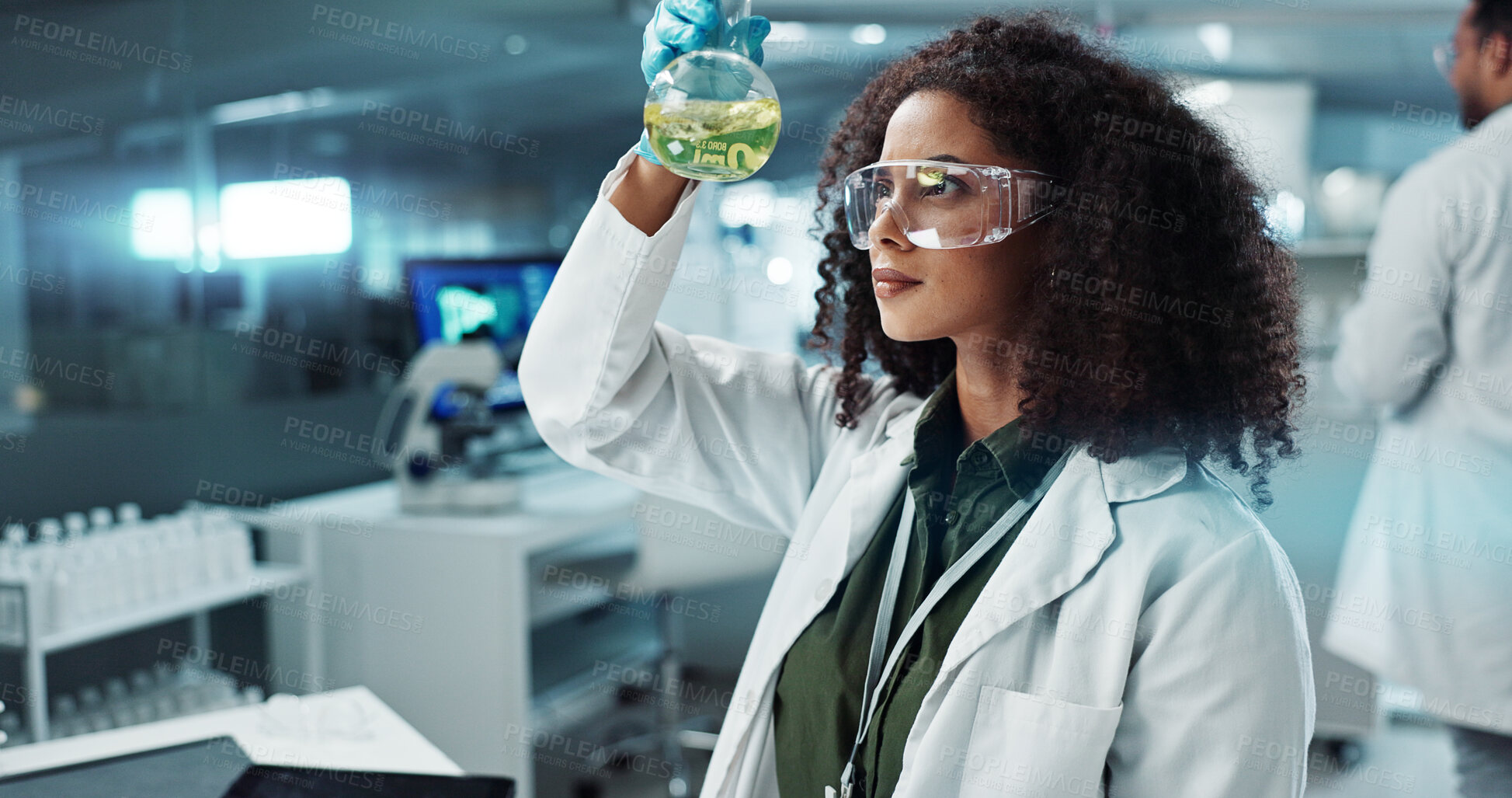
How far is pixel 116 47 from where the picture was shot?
256 centimetres

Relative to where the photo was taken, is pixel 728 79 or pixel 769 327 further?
pixel 769 327

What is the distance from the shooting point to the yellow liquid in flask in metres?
1.06

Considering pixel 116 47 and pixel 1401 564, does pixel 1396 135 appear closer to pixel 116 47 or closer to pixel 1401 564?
pixel 1401 564

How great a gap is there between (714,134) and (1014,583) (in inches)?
22.6

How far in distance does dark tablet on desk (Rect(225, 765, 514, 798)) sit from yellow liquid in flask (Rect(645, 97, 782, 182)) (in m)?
0.82

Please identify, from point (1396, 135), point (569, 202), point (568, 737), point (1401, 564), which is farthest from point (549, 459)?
point (1396, 135)

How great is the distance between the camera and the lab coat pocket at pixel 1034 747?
3.45ft

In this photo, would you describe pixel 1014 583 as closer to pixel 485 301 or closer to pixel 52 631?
pixel 52 631

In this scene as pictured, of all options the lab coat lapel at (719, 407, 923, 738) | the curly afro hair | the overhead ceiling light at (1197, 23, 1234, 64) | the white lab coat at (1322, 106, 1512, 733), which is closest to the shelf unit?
the lab coat lapel at (719, 407, 923, 738)

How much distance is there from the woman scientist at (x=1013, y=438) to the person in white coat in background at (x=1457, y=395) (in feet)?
3.80

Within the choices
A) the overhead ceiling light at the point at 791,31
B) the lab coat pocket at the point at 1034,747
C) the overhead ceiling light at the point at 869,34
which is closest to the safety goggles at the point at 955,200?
the lab coat pocket at the point at 1034,747

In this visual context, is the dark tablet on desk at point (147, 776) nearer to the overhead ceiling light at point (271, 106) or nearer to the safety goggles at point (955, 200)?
the safety goggles at point (955, 200)

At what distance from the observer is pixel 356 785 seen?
134 centimetres

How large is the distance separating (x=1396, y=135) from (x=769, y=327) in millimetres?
5304
